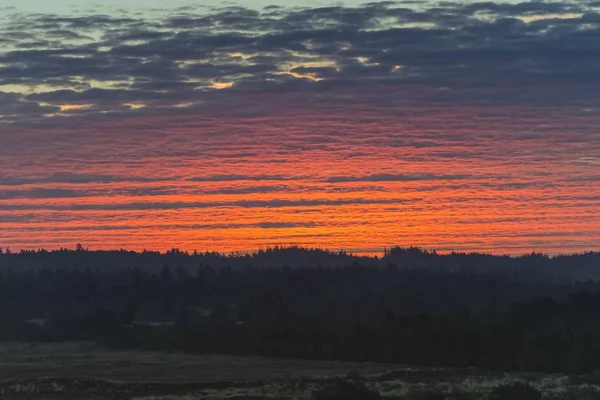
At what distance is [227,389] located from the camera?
6144 cm

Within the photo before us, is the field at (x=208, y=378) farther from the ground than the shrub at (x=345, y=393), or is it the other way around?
the shrub at (x=345, y=393)

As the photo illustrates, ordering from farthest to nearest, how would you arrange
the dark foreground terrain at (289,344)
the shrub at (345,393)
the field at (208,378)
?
the dark foreground terrain at (289,344)
the field at (208,378)
the shrub at (345,393)

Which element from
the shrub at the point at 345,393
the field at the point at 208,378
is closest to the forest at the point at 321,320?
the field at the point at 208,378

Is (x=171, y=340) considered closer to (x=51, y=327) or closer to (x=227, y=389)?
(x=51, y=327)

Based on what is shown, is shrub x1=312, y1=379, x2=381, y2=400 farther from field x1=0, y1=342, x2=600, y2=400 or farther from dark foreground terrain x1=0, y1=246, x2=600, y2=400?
field x1=0, y1=342, x2=600, y2=400

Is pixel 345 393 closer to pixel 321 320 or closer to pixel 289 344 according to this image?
pixel 289 344

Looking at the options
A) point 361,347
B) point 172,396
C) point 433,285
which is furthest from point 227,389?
point 433,285

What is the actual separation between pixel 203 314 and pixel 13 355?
157 ft

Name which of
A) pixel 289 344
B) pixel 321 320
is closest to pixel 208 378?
pixel 289 344

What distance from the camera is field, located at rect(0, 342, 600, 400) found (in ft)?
183

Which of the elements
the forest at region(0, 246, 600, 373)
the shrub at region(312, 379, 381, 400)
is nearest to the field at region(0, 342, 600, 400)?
the shrub at region(312, 379, 381, 400)

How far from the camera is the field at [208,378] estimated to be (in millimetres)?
55906

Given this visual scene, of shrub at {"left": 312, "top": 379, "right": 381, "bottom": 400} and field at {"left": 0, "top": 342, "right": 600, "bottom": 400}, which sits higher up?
shrub at {"left": 312, "top": 379, "right": 381, "bottom": 400}

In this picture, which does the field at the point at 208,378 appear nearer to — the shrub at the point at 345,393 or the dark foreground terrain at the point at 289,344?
the dark foreground terrain at the point at 289,344
